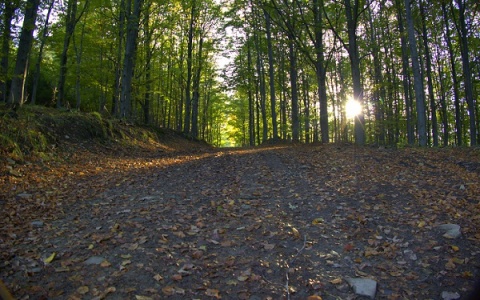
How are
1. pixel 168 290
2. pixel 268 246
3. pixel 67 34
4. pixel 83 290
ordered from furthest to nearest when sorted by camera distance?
pixel 67 34 → pixel 268 246 → pixel 168 290 → pixel 83 290

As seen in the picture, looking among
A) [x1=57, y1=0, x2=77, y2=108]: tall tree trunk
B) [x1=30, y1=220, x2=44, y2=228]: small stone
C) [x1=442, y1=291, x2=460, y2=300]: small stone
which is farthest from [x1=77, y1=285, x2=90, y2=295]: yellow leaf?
[x1=57, y1=0, x2=77, y2=108]: tall tree trunk

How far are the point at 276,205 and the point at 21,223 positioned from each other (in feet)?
13.8

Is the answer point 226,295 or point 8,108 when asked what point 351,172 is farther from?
point 8,108

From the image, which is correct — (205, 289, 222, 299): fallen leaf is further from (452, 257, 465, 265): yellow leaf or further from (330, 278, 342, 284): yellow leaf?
(452, 257, 465, 265): yellow leaf

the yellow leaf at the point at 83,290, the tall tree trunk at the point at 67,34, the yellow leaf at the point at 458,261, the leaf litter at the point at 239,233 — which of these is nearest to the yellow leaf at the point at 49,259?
A: the leaf litter at the point at 239,233

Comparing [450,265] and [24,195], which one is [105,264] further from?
[450,265]

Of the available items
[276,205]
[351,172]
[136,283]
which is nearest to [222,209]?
[276,205]

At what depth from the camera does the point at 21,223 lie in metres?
4.62

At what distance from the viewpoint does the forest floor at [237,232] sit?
3322 millimetres

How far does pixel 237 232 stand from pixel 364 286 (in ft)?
6.41

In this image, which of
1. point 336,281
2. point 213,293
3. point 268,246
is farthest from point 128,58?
point 336,281

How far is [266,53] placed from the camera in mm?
24281

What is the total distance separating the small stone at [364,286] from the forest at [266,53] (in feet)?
33.7

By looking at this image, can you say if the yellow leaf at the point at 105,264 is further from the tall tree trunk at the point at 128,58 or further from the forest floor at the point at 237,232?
the tall tree trunk at the point at 128,58
